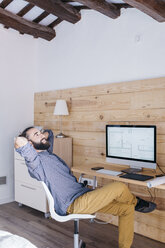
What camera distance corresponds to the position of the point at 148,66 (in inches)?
117

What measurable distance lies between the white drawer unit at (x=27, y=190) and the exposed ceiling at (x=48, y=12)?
1844mm

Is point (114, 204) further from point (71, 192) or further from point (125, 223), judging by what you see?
point (71, 192)

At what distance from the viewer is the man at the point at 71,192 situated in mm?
2223

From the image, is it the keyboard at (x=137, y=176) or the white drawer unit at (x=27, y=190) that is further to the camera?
the white drawer unit at (x=27, y=190)

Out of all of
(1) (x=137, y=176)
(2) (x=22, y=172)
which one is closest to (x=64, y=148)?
(2) (x=22, y=172)

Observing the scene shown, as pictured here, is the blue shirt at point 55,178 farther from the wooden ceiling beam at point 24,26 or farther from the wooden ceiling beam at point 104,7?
the wooden ceiling beam at point 24,26

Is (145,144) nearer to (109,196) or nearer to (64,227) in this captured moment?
(109,196)

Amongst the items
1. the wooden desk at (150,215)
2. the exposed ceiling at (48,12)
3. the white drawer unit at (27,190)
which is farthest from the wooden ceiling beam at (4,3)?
the wooden desk at (150,215)

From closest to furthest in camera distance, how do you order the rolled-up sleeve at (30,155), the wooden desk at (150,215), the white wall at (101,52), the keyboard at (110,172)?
1. the rolled-up sleeve at (30,155)
2. the keyboard at (110,172)
3. the wooden desk at (150,215)
4. the white wall at (101,52)

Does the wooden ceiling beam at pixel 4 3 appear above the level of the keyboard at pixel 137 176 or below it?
above

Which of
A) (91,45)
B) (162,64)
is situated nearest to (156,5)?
(162,64)

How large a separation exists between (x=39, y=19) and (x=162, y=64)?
2.02m

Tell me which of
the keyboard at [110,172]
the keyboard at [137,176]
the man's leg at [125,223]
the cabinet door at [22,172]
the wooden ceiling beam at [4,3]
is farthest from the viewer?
the cabinet door at [22,172]

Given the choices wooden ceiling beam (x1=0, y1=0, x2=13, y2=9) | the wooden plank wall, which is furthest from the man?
wooden ceiling beam (x1=0, y1=0, x2=13, y2=9)
